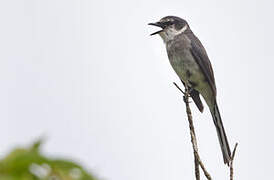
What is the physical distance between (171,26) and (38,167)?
758cm

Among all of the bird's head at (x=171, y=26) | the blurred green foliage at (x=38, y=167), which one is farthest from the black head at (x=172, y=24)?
the blurred green foliage at (x=38, y=167)

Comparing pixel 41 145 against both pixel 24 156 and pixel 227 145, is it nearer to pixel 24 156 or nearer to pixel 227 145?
pixel 24 156

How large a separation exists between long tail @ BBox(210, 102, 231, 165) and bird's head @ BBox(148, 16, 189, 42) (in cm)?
138

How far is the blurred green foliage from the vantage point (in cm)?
120

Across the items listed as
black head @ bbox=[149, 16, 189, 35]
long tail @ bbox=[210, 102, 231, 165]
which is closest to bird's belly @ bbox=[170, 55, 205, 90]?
long tail @ bbox=[210, 102, 231, 165]

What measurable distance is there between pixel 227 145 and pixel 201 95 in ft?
4.80

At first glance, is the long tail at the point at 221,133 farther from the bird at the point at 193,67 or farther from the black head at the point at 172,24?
the black head at the point at 172,24

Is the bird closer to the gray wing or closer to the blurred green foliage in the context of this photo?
the gray wing

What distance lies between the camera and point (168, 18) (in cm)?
890

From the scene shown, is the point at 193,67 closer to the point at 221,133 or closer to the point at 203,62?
the point at 203,62

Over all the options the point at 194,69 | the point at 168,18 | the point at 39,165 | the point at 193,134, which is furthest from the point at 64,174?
the point at 168,18

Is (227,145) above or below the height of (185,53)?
below

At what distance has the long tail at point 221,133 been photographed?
6.36 meters

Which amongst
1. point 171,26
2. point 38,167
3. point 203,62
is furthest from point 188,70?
point 38,167
